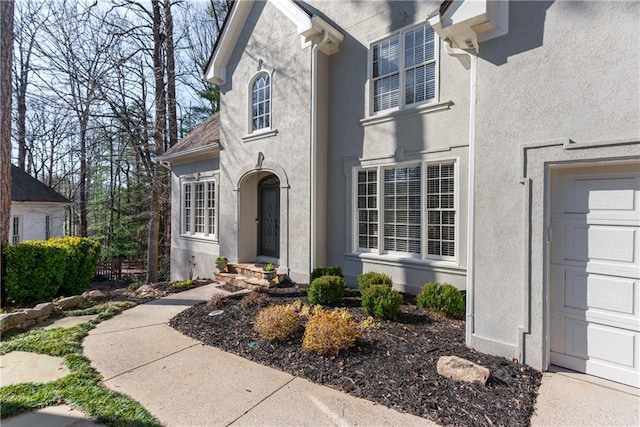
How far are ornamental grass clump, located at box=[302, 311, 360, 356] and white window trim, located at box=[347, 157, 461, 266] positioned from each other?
9.51ft

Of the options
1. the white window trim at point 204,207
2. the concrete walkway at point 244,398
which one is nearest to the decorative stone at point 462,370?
the concrete walkway at point 244,398

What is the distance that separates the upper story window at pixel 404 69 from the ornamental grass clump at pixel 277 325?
202 inches

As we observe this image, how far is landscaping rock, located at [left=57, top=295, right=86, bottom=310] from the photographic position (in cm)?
699

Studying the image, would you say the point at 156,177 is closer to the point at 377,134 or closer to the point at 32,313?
the point at 32,313

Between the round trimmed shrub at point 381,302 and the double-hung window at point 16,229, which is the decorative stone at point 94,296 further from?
the double-hung window at point 16,229

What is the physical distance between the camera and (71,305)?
23.4 feet

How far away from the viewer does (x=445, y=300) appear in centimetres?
563

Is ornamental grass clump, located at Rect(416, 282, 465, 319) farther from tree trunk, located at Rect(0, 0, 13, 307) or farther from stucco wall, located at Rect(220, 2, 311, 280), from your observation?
tree trunk, located at Rect(0, 0, 13, 307)

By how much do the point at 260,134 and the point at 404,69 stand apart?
4348 mm

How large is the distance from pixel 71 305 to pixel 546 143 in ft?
30.4

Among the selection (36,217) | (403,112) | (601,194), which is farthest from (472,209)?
(36,217)

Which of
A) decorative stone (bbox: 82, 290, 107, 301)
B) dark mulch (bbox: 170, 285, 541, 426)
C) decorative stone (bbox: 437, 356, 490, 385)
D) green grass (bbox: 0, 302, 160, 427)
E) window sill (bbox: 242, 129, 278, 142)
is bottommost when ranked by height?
decorative stone (bbox: 82, 290, 107, 301)

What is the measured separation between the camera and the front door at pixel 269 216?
393 inches

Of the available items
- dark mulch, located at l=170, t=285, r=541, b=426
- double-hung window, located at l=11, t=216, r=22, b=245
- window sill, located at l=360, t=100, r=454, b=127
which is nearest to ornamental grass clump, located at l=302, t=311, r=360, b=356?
dark mulch, located at l=170, t=285, r=541, b=426
